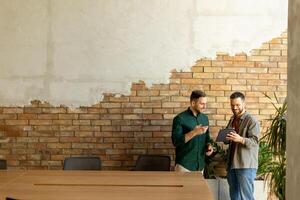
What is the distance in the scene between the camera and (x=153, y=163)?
578 cm

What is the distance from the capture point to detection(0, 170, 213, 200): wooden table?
3838 mm

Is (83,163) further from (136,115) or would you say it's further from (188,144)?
(188,144)

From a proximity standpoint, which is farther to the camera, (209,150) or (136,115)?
(136,115)

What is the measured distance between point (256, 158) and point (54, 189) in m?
2.56

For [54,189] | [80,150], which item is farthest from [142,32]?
[54,189]

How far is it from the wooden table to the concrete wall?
153 cm

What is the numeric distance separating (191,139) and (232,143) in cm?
50

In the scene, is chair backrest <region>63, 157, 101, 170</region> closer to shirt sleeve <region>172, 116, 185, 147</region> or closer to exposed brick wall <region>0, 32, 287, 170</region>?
exposed brick wall <region>0, 32, 287, 170</region>

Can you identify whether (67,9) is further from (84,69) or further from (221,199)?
(221,199)

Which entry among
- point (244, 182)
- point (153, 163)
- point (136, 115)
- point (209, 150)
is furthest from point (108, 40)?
point (244, 182)

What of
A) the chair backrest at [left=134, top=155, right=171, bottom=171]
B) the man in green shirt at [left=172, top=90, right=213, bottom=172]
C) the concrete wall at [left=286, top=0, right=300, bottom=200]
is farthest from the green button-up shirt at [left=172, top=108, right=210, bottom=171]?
the concrete wall at [left=286, top=0, right=300, bottom=200]

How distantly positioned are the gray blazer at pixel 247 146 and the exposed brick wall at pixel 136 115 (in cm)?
91

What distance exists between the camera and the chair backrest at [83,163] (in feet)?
18.6

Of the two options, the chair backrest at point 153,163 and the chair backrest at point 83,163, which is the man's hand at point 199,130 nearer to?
the chair backrest at point 153,163
